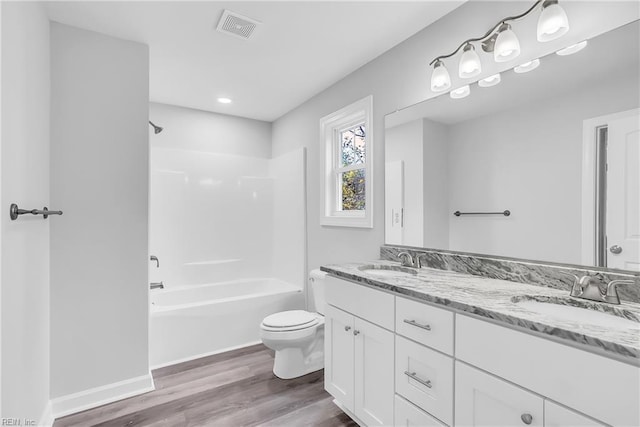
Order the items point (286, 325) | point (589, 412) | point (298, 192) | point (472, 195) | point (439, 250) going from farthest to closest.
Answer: point (298, 192) < point (286, 325) < point (439, 250) < point (472, 195) < point (589, 412)

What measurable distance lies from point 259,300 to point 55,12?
250 centimetres

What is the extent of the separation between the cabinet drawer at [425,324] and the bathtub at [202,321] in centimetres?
186

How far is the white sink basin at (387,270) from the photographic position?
1908 mm

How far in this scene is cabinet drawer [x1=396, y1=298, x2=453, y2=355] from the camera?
3.99ft

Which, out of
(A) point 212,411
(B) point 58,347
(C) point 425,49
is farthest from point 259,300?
(C) point 425,49

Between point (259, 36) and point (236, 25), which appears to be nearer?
point (236, 25)

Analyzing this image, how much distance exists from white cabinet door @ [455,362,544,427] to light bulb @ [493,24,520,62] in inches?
56.8

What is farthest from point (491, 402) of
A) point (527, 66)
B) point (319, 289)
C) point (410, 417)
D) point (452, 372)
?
point (319, 289)

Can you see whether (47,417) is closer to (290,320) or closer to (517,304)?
(290,320)

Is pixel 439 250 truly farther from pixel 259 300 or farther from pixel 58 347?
pixel 58 347

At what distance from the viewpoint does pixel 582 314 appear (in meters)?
1.15

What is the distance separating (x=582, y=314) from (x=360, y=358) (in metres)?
0.99

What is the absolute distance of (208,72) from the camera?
2.59m

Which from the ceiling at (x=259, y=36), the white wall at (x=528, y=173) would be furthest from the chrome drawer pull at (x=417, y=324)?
the ceiling at (x=259, y=36)
